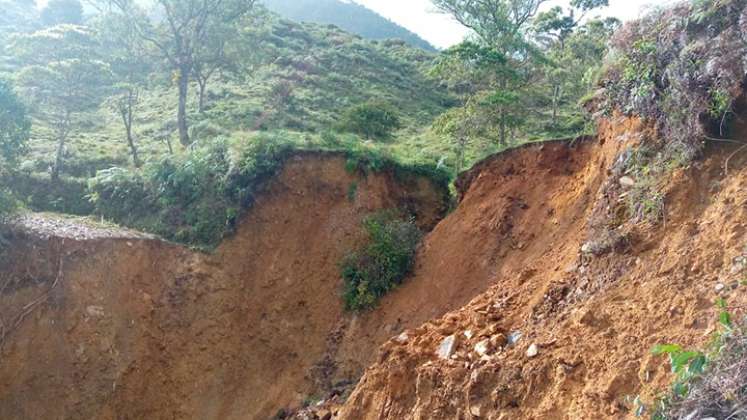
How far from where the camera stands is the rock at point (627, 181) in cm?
703

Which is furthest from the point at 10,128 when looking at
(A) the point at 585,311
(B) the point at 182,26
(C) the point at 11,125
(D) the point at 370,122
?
(A) the point at 585,311

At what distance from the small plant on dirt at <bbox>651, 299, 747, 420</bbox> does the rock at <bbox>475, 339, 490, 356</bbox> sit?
229cm

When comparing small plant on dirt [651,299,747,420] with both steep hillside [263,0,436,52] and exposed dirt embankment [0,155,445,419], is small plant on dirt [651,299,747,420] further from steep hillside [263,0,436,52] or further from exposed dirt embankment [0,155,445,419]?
steep hillside [263,0,436,52]

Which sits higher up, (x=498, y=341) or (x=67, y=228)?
(x=498, y=341)

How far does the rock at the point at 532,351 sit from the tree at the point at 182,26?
59.3 ft

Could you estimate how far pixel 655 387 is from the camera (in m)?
Result: 4.65

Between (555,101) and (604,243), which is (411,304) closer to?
(604,243)

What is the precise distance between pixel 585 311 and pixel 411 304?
5042mm

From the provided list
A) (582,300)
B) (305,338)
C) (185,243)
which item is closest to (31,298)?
(185,243)

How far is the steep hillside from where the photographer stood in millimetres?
72438

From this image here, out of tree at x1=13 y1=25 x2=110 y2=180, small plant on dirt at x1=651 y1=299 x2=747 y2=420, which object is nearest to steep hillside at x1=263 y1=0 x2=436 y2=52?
tree at x1=13 y1=25 x2=110 y2=180

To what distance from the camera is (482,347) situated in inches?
262

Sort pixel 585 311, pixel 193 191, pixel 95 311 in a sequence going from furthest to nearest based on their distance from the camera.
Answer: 1. pixel 193 191
2. pixel 95 311
3. pixel 585 311

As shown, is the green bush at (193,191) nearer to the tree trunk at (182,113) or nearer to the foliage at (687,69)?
the tree trunk at (182,113)
